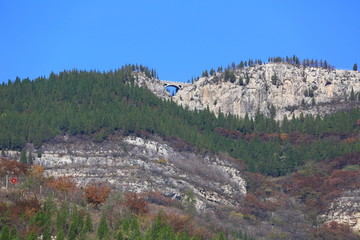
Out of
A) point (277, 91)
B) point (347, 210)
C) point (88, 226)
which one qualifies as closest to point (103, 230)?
point (88, 226)

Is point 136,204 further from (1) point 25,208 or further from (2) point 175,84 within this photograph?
(2) point 175,84

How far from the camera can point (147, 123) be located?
492 feet

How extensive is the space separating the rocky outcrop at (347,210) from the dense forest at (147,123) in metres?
16.4

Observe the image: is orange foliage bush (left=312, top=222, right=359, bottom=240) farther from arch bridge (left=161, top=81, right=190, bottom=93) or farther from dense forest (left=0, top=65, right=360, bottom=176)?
arch bridge (left=161, top=81, right=190, bottom=93)

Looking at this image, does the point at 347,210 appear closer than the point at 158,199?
No

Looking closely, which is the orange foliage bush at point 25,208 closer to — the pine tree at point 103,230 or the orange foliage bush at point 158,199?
the pine tree at point 103,230

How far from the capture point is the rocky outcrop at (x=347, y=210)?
128m

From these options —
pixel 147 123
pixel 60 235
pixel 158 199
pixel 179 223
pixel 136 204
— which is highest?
pixel 147 123

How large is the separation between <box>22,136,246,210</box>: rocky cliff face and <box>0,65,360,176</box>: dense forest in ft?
9.96

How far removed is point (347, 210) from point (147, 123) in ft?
117

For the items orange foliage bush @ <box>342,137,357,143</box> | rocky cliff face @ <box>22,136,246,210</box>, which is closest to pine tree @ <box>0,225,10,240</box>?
rocky cliff face @ <box>22,136,246,210</box>

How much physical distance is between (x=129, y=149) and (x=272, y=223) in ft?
81.2

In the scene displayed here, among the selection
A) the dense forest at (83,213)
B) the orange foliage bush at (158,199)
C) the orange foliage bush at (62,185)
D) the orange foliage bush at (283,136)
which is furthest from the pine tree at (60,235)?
the orange foliage bush at (283,136)

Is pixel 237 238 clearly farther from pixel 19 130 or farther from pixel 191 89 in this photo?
pixel 191 89
